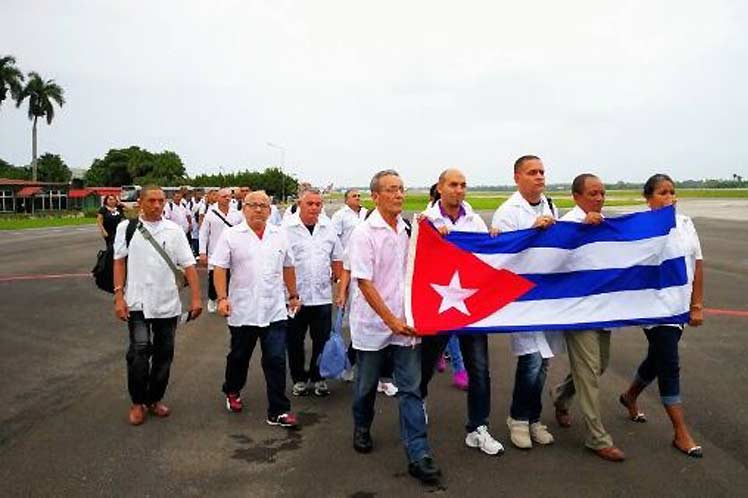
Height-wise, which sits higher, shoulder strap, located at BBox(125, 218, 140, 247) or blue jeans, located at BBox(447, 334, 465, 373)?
shoulder strap, located at BBox(125, 218, 140, 247)

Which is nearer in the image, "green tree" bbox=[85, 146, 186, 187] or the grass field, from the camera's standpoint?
the grass field

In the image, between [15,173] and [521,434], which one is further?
[15,173]

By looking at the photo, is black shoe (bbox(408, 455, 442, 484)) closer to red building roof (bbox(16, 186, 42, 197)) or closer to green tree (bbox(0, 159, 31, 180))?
red building roof (bbox(16, 186, 42, 197))

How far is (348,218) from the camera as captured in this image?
8.09 meters

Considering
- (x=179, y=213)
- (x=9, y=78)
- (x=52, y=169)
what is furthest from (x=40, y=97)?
(x=179, y=213)

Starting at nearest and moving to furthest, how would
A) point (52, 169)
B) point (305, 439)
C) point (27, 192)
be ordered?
point (305, 439) < point (27, 192) < point (52, 169)

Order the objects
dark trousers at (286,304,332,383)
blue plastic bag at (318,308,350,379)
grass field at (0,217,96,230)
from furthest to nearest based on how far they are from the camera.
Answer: grass field at (0,217,96,230)
dark trousers at (286,304,332,383)
blue plastic bag at (318,308,350,379)

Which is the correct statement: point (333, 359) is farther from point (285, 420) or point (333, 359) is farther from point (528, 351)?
point (528, 351)

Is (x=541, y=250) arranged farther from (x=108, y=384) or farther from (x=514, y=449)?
(x=108, y=384)

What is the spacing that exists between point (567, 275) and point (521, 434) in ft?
4.01

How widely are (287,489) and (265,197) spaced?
2398 millimetres

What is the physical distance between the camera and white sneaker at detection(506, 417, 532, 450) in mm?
4535

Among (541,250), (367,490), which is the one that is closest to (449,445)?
(367,490)

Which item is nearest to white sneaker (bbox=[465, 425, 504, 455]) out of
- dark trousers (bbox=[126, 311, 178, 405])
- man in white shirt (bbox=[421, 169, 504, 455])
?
man in white shirt (bbox=[421, 169, 504, 455])
